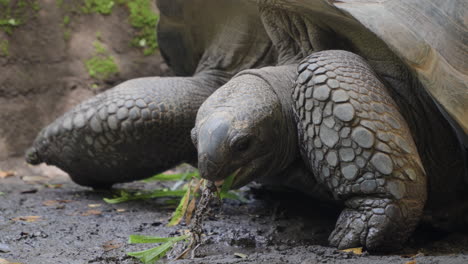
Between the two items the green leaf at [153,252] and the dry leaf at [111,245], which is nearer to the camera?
the green leaf at [153,252]

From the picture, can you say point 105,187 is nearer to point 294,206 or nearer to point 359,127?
point 294,206

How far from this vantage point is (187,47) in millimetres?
4020

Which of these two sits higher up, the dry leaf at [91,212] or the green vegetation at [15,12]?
the green vegetation at [15,12]

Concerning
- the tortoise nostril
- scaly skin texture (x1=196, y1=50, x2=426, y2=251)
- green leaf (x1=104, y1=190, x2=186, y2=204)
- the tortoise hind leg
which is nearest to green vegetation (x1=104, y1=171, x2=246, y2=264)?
green leaf (x1=104, y1=190, x2=186, y2=204)

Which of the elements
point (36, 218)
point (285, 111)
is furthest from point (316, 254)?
point (36, 218)

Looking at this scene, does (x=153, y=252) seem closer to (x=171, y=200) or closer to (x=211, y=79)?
(x=171, y=200)

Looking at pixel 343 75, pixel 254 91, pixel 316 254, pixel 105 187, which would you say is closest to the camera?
pixel 316 254

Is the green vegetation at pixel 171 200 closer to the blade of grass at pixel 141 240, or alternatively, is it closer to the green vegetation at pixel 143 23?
the blade of grass at pixel 141 240

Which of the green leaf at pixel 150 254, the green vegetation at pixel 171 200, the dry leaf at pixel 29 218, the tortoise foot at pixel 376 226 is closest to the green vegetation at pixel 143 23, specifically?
the green vegetation at pixel 171 200

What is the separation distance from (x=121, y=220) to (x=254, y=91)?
1064 mm

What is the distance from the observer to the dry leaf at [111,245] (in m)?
2.44

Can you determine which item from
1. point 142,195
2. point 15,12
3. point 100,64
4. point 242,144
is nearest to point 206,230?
point 242,144

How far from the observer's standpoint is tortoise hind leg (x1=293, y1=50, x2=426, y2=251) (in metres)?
2.24

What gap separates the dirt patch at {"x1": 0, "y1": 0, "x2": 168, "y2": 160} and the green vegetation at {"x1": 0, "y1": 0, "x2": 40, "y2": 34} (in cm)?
1
